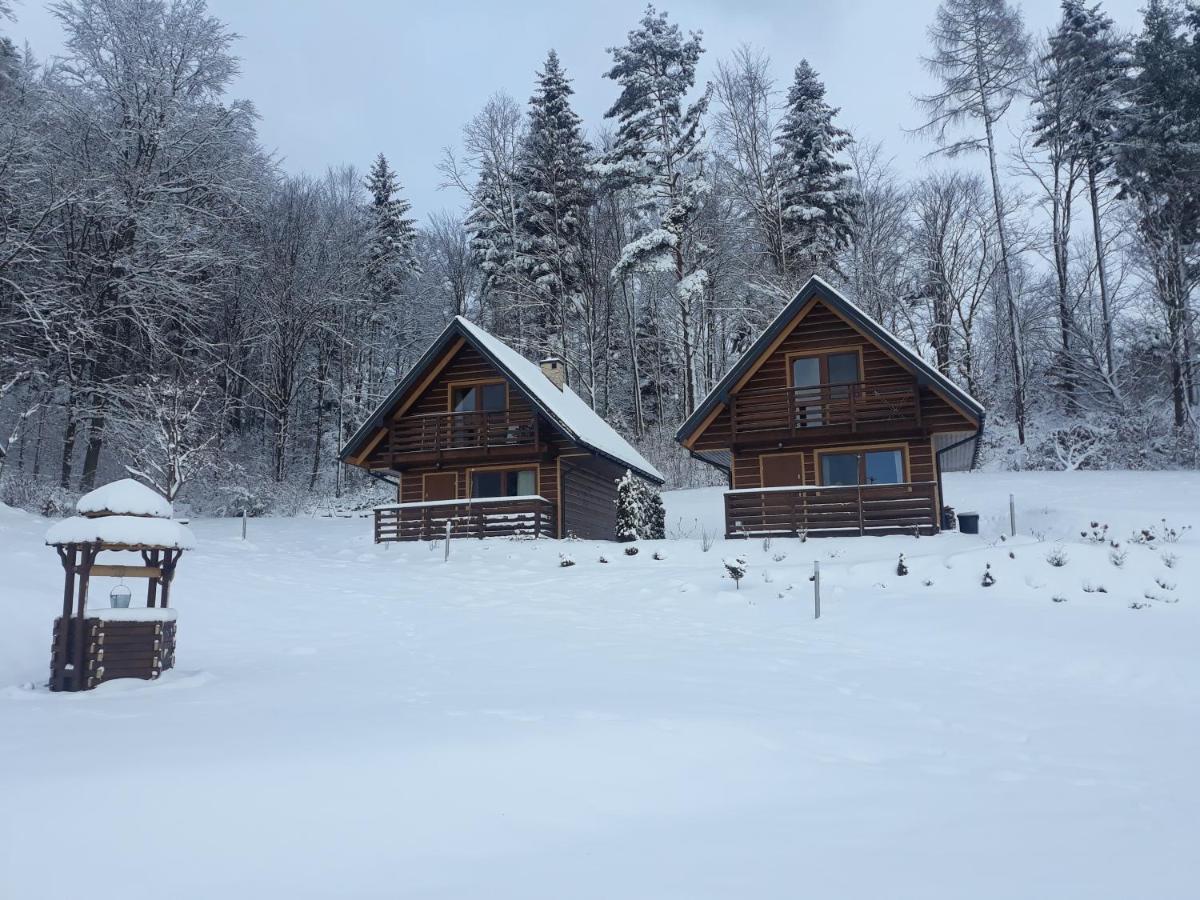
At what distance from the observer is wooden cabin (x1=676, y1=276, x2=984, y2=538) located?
20500 millimetres

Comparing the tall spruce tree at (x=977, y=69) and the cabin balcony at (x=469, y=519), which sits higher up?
the tall spruce tree at (x=977, y=69)

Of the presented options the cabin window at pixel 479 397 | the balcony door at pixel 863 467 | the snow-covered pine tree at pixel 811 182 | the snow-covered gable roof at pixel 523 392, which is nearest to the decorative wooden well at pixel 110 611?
the snow-covered gable roof at pixel 523 392

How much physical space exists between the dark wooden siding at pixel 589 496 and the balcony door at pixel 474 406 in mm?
2606

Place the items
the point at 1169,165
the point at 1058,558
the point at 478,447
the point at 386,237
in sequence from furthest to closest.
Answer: the point at 386,237 < the point at 1169,165 < the point at 478,447 < the point at 1058,558

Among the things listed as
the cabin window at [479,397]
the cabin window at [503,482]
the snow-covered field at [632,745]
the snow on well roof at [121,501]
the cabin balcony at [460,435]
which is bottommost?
the snow-covered field at [632,745]

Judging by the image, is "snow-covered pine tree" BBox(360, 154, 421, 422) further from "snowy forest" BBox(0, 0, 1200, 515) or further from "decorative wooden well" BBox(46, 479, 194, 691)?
"decorative wooden well" BBox(46, 479, 194, 691)

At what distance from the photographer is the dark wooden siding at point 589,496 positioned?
979 inches

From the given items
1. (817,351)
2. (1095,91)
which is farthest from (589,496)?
(1095,91)

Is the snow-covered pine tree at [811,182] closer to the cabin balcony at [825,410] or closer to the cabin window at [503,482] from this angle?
the cabin balcony at [825,410]

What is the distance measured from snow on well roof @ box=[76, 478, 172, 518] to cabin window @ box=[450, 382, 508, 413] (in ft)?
52.9

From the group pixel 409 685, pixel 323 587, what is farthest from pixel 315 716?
pixel 323 587

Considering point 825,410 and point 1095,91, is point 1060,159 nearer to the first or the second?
point 1095,91

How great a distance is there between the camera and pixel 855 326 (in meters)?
21.7

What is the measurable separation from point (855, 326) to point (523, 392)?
9.04m
